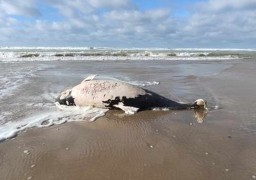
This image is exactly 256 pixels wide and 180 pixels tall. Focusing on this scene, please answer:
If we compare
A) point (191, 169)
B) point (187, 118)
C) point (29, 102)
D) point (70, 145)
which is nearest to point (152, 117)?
point (187, 118)

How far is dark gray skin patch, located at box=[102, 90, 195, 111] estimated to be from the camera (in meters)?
8.05

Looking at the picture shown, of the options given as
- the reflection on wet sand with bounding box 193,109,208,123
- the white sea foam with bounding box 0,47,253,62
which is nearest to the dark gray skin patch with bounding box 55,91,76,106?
the reflection on wet sand with bounding box 193,109,208,123

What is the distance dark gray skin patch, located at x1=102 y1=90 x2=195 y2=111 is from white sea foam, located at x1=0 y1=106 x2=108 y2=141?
1.14ft

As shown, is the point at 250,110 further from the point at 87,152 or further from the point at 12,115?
the point at 12,115

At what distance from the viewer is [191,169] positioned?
4527mm

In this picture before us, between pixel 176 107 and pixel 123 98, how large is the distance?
136 centimetres

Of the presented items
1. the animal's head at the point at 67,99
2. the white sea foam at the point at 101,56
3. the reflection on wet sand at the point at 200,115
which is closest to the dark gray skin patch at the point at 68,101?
the animal's head at the point at 67,99

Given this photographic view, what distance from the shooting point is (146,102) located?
8.12m

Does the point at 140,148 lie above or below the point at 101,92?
below

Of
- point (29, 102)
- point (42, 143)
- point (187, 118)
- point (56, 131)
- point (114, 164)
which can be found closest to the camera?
point (114, 164)

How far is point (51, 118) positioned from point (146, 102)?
237 centimetres

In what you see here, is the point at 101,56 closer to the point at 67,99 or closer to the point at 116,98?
the point at 67,99

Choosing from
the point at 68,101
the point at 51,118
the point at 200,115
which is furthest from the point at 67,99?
the point at 200,115

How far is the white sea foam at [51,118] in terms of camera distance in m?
6.29
